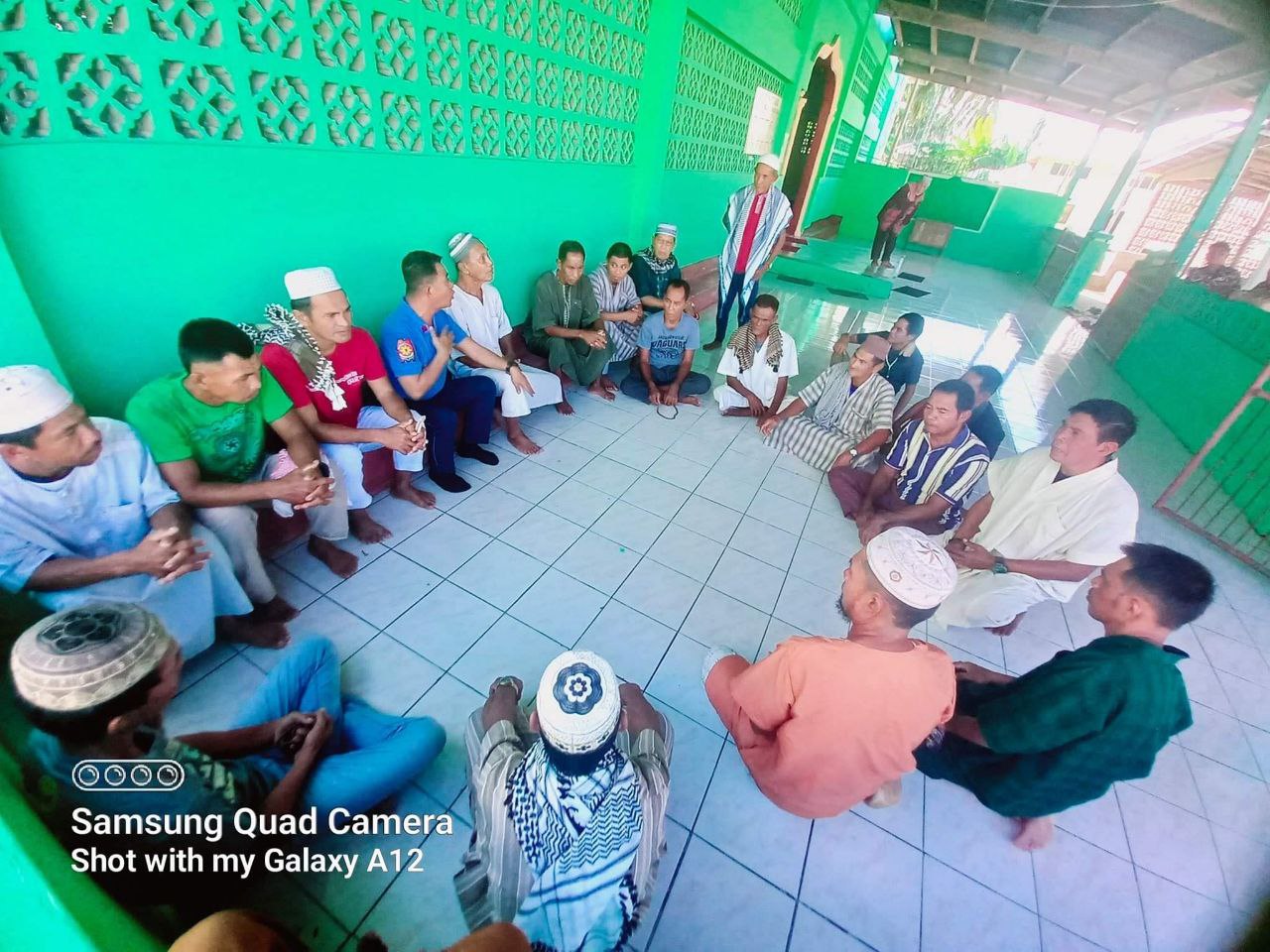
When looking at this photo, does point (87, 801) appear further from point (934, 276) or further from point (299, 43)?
point (934, 276)

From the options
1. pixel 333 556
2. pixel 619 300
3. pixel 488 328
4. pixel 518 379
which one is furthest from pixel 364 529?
pixel 619 300

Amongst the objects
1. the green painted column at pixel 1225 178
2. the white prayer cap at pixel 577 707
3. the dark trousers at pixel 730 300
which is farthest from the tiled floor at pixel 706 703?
the green painted column at pixel 1225 178

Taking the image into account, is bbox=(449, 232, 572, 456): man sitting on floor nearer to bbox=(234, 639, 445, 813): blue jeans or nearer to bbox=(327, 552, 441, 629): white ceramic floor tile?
bbox=(327, 552, 441, 629): white ceramic floor tile

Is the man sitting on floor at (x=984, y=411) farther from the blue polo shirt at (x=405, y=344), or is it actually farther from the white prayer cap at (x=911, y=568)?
the blue polo shirt at (x=405, y=344)

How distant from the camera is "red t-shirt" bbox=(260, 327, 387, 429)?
2.15 m

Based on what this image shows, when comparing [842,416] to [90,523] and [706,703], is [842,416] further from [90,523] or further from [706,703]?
[90,523]

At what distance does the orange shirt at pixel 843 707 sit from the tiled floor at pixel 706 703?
385mm

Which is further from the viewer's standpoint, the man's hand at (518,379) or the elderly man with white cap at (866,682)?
the man's hand at (518,379)

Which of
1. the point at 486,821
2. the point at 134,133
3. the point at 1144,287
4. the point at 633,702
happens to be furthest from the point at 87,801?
the point at 1144,287

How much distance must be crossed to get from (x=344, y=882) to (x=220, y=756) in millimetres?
491

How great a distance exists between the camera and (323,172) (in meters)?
2.29

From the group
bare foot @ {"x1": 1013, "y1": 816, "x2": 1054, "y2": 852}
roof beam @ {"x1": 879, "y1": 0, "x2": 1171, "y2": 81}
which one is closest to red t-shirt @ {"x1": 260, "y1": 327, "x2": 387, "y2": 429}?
bare foot @ {"x1": 1013, "y1": 816, "x2": 1054, "y2": 852}

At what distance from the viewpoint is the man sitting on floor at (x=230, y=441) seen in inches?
67.5

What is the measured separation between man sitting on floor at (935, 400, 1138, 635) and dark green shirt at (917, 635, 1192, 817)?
2.69ft
